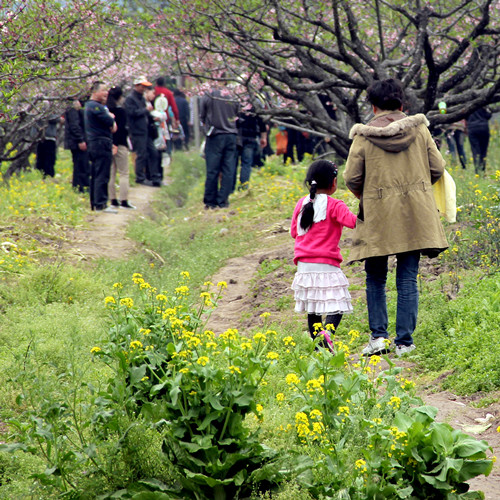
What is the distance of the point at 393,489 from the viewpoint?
3.27 m

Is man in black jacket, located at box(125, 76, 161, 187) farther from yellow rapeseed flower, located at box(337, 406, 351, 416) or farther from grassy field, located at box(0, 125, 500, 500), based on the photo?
yellow rapeseed flower, located at box(337, 406, 351, 416)

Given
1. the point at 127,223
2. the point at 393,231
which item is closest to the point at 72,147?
the point at 127,223

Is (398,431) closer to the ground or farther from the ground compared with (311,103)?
closer to the ground

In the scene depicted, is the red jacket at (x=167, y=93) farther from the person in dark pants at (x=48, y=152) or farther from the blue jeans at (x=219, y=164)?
the blue jeans at (x=219, y=164)

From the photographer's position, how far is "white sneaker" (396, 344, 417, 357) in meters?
5.77

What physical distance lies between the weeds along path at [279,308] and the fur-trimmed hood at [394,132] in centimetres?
160

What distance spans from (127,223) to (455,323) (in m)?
7.94

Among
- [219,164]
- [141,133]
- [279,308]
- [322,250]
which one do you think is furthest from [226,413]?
[141,133]

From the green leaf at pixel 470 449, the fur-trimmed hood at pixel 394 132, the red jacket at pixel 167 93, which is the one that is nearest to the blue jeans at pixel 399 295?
the fur-trimmed hood at pixel 394 132

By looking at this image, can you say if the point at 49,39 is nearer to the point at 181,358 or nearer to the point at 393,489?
the point at 181,358

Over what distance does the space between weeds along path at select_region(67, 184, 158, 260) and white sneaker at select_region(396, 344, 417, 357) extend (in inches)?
208

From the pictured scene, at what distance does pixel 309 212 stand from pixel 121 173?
916 cm

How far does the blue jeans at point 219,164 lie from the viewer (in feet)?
44.2

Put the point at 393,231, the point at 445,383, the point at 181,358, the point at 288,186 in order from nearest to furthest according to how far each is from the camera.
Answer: the point at 181,358 < the point at 445,383 < the point at 393,231 < the point at 288,186
